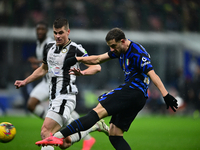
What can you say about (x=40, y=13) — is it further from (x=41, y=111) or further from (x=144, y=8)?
(x=41, y=111)

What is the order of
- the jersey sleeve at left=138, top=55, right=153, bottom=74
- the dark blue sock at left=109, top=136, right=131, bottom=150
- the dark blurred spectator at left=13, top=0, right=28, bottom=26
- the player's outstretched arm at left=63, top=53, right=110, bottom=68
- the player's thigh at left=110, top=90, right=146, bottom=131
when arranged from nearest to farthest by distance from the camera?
the jersey sleeve at left=138, top=55, right=153, bottom=74 < the player's thigh at left=110, top=90, right=146, bottom=131 < the dark blue sock at left=109, top=136, right=131, bottom=150 < the player's outstretched arm at left=63, top=53, right=110, bottom=68 < the dark blurred spectator at left=13, top=0, right=28, bottom=26

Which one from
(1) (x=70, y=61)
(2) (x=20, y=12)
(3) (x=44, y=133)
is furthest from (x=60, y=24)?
(2) (x=20, y=12)

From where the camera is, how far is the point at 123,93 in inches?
158

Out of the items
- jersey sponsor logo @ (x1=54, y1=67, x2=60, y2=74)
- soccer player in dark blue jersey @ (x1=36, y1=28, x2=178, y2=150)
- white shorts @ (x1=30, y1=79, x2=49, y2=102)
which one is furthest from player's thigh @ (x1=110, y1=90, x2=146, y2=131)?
white shorts @ (x1=30, y1=79, x2=49, y2=102)

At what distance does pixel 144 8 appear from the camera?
66.7ft

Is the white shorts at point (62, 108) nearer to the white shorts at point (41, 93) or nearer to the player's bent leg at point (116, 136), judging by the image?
the player's bent leg at point (116, 136)

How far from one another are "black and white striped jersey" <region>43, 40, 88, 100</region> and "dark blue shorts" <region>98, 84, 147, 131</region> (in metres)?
0.73

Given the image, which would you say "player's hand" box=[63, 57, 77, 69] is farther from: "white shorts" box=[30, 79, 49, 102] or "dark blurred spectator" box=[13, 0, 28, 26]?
"dark blurred spectator" box=[13, 0, 28, 26]

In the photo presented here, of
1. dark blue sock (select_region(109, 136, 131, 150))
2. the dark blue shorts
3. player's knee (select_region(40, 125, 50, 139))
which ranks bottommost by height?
dark blue sock (select_region(109, 136, 131, 150))

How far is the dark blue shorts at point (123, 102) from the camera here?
394 centimetres

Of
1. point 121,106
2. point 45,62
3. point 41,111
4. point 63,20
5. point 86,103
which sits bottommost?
point 86,103

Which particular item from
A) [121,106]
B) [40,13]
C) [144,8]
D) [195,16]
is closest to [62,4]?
[40,13]

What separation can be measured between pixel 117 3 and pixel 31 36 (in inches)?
247

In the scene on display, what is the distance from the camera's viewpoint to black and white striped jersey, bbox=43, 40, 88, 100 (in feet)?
15.0
